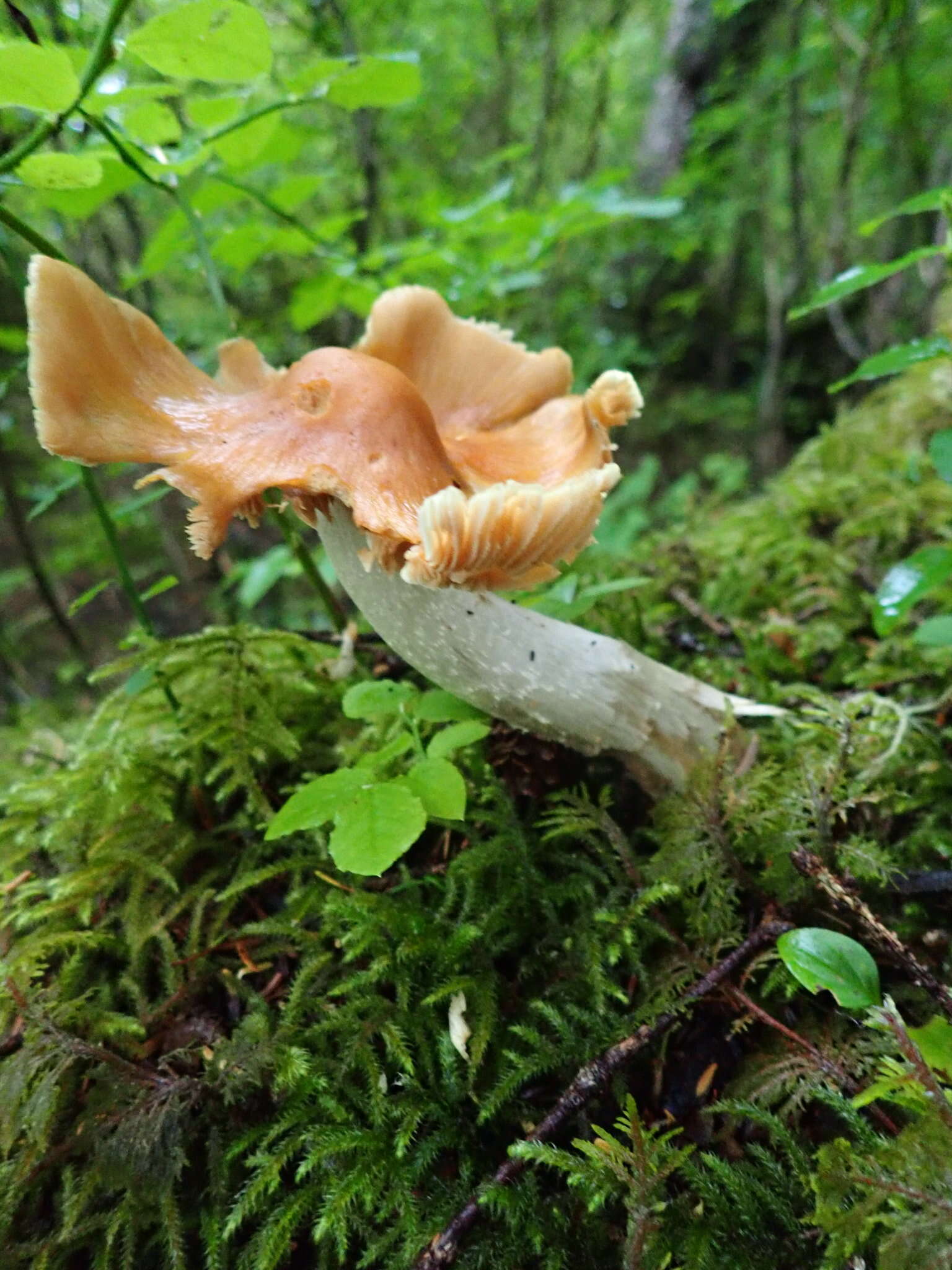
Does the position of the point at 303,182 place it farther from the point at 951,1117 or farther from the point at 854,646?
the point at 951,1117

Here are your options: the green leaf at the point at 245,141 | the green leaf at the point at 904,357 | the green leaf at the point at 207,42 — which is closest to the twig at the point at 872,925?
the green leaf at the point at 904,357

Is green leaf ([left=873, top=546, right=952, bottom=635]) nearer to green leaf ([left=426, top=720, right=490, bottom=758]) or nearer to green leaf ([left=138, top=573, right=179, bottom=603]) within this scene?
green leaf ([left=426, top=720, right=490, bottom=758])

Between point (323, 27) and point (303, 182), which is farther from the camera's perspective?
point (323, 27)

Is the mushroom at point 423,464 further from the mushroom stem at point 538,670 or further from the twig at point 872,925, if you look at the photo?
the twig at point 872,925

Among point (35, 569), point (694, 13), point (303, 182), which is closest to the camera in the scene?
point (303, 182)

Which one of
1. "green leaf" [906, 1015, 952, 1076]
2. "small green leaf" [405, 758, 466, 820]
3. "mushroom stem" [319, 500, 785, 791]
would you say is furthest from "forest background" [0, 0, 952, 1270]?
"small green leaf" [405, 758, 466, 820]

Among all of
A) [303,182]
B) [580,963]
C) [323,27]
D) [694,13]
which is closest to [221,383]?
[303,182]
